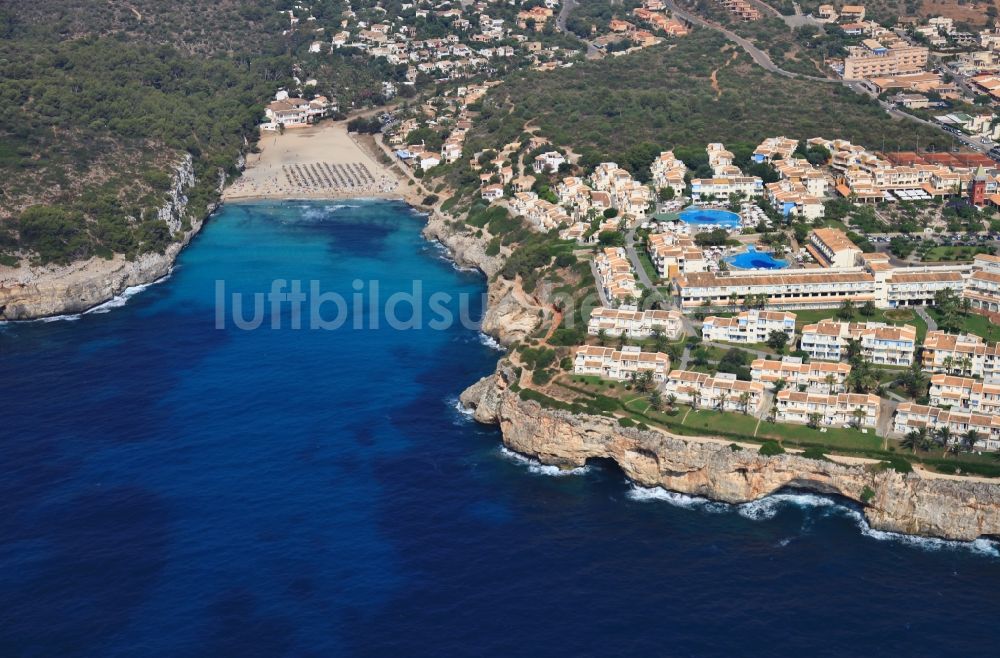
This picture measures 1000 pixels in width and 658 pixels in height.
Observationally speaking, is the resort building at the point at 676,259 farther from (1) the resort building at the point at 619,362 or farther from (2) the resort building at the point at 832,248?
(1) the resort building at the point at 619,362

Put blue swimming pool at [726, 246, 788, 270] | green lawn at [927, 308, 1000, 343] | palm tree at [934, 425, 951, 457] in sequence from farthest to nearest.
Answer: blue swimming pool at [726, 246, 788, 270]
green lawn at [927, 308, 1000, 343]
palm tree at [934, 425, 951, 457]

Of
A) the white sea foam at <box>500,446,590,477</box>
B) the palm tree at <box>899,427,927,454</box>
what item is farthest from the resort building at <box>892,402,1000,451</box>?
the white sea foam at <box>500,446,590,477</box>

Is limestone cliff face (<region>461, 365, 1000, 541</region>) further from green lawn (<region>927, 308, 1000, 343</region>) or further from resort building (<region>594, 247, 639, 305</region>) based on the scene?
green lawn (<region>927, 308, 1000, 343</region>)

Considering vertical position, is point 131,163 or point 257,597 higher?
point 131,163

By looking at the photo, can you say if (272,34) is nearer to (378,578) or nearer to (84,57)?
(84,57)

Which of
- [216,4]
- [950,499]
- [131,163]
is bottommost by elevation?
[950,499]

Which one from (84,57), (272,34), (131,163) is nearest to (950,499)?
(131,163)

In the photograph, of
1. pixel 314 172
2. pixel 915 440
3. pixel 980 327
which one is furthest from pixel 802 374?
pixel 314 172
